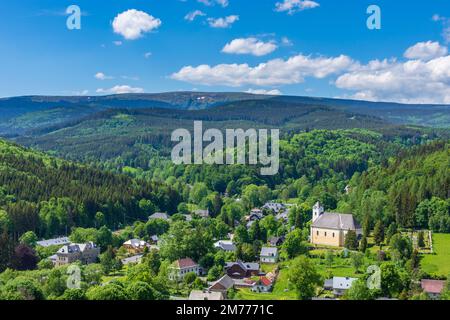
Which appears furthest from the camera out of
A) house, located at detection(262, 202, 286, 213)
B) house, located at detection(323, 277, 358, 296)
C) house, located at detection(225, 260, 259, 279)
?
house, located at detection(262, 202, 286, 213)

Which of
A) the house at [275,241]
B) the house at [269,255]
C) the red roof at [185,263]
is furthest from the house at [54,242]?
the house at [275,241]

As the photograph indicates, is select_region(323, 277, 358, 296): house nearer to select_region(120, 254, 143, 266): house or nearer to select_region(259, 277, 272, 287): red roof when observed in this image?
select_region(259, 277, 272, 287): red roof

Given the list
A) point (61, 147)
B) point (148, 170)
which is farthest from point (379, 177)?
point (61, 147)

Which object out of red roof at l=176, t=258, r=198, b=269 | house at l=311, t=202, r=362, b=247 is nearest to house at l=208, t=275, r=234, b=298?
red roof at l=176, t=258, r=198, b=269

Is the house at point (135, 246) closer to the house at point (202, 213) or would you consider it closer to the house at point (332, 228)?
the house at point (332, 228)

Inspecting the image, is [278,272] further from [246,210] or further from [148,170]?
[148,170]

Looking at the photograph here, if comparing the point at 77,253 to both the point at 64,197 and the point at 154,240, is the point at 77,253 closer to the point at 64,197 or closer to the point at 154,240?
the point at 154,240

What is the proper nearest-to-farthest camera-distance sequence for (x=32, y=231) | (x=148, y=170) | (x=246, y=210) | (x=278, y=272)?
(x=278, y=272) < (x=32, y=231) < (x=246, y=210) < (x=148, y=170)
